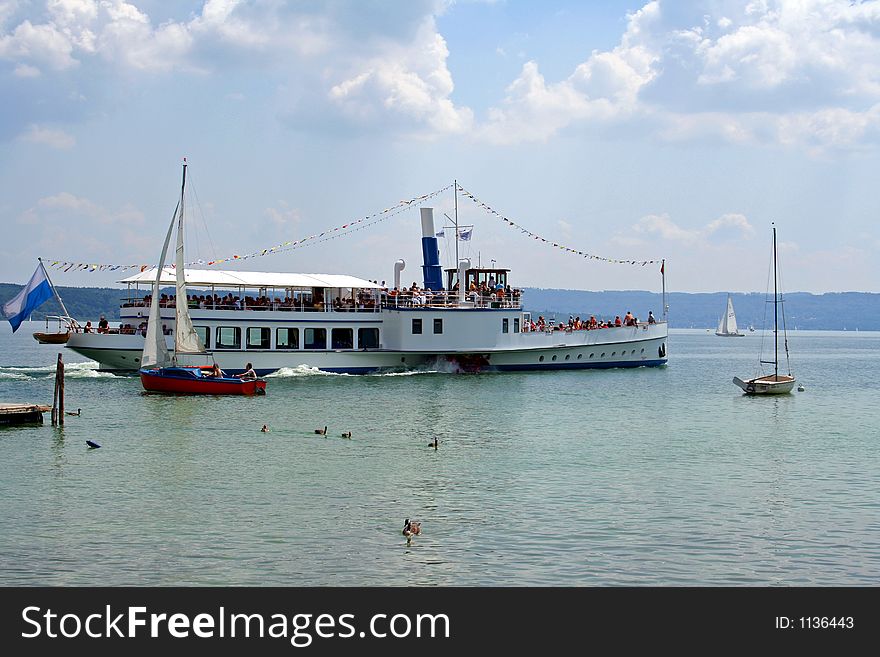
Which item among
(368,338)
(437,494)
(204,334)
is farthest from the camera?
(368,338)

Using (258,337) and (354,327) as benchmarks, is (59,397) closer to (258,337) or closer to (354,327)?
(258,337)

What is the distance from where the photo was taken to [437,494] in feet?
90.1

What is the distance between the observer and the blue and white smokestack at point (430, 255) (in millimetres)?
75125

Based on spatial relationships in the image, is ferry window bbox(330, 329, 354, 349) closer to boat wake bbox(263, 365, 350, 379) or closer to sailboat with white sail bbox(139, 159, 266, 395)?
→ boat wake bbox(263, 365, 350, 379)

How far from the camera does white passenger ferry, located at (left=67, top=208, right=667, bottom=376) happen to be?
63.5 metres

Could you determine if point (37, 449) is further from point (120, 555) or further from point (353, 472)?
point (120, 555)

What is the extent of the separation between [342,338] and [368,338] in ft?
6.22

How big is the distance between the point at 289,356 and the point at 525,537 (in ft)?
146

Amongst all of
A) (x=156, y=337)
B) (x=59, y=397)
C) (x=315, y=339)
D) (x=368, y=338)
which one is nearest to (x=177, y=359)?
(x=156, y=337)

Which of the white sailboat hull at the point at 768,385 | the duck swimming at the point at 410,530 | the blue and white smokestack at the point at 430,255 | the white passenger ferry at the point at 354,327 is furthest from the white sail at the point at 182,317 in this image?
the duck swimming at the point at 410,530

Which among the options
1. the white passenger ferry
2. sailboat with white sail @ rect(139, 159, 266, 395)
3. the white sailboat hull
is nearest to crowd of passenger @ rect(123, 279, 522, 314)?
the white passenger ferry
